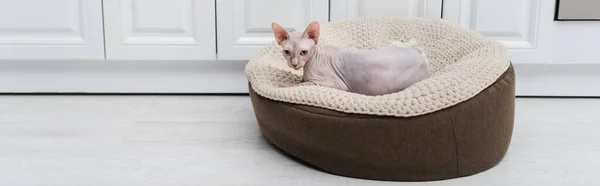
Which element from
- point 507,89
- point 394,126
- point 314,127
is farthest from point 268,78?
point 507,89

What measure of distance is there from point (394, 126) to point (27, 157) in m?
0.72

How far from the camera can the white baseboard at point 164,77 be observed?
1737mm

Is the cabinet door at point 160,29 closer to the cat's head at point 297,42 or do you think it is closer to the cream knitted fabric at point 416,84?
the cream knitted fabric at point 416,84

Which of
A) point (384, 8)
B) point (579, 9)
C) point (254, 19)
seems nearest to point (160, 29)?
point (254, 19)

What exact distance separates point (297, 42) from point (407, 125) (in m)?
0.33

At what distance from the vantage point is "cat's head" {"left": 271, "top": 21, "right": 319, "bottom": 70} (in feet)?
3.93

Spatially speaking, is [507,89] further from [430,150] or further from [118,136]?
[118,136]

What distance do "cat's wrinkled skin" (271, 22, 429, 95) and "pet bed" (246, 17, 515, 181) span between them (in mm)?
97

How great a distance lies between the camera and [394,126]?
983 millimetres

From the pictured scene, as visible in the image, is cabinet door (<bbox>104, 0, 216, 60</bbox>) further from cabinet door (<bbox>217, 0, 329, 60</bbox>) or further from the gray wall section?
the gray wall section

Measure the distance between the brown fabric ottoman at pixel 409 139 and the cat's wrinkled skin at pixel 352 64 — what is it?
164mm

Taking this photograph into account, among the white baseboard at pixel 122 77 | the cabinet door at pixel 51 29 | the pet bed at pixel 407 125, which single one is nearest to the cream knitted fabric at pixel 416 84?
the pet bed at pixel 407 125

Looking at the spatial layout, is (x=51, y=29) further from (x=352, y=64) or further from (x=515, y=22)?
(x=515, y=22)

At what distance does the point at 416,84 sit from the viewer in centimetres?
107
